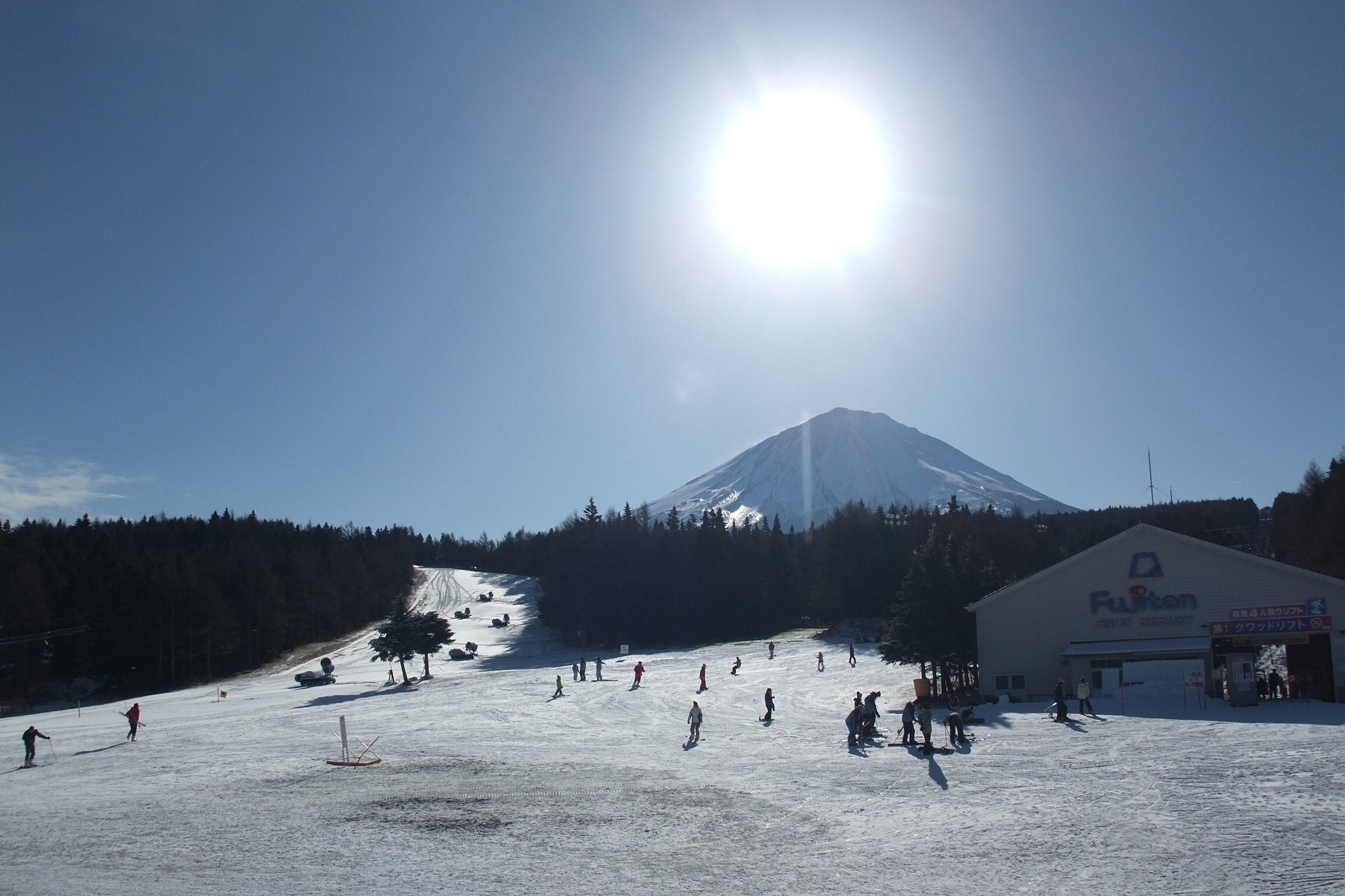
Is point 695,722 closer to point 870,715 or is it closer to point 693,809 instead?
point 870,715

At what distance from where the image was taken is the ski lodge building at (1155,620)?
33500 millimetres

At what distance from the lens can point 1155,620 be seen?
37375mm

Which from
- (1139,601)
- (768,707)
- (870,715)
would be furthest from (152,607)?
(1139,601)

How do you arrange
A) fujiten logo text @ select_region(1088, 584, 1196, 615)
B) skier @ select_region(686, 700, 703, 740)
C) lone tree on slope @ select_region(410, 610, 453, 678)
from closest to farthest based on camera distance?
skier @ select_region(686, 700, 703, 740), fujiten logo text @ select_region(1088, 584, 1196, 615), lone tree on slope @ select_region(410, 610, 453, 678)

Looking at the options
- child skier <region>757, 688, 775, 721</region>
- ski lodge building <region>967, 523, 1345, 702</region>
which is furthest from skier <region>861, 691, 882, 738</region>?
ski lodge building <region>967, 523, 1345, 702</region>

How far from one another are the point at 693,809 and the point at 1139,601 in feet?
94.9

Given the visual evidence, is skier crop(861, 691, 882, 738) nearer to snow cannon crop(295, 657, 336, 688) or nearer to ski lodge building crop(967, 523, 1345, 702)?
ski lodge building crop(967, 523, 1345, 702)

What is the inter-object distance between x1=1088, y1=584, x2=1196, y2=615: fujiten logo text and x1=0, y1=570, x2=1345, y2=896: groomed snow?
8689 mm

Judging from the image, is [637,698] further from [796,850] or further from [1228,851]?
[1228,851]

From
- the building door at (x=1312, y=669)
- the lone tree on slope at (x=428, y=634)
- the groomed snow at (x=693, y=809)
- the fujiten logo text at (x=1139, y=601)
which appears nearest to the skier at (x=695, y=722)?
the groomed snow at (x=693, y=809)

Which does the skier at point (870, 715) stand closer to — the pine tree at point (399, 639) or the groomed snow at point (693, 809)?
the groomed snow at point (693, 809)

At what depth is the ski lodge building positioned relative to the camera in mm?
33500

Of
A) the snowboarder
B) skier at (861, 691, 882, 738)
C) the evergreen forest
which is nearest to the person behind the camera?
the snowboarder

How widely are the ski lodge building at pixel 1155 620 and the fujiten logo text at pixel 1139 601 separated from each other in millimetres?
41
